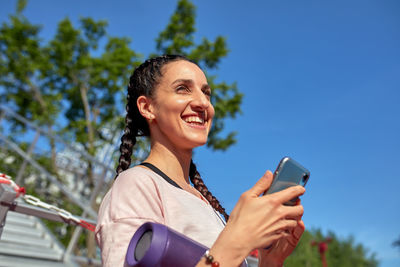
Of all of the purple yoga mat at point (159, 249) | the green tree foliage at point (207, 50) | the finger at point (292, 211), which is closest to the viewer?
the purple yoga mat at point (159, 249)

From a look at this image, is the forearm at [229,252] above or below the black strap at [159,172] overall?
below

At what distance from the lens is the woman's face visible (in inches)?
52.2

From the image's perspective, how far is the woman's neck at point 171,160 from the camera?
52.9 inches

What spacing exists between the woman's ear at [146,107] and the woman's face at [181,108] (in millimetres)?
23

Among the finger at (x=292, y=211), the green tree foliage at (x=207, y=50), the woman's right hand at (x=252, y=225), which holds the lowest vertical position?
the woman's right hand at (x=252, y=225)

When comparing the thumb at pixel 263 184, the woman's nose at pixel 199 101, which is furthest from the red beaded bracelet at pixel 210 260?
the woman's nose at pixel 199 101

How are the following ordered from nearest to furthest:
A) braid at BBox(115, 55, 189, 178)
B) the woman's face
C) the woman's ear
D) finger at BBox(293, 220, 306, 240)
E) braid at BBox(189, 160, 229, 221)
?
finger at BBox(293, 220, 306, 240) < the woman's face < the woman's ear < braid at BBox(115, 55, 189, 178) < braid at BBox(189, 160, 229, 221)

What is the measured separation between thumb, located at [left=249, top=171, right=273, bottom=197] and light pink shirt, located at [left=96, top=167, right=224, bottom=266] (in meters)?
0.28

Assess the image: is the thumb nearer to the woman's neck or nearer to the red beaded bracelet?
the red beaded bracelet

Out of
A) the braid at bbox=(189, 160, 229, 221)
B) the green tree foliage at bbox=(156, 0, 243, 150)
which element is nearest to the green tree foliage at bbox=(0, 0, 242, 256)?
the green tree foliage at bbox=(156, 0, 243, 150)

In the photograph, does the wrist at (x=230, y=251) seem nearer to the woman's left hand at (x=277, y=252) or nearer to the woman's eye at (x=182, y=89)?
the woman's left hand at (x=277, y=252)

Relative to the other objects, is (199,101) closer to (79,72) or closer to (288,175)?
(288,175)

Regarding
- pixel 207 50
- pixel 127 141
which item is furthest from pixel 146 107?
pixel 207 50

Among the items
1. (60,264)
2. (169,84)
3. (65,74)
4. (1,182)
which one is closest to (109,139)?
(65,74)
